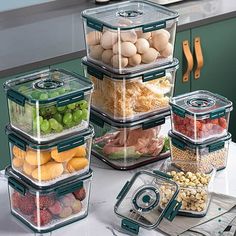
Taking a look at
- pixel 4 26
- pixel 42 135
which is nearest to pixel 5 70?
pixel 4 26

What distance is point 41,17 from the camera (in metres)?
3.59

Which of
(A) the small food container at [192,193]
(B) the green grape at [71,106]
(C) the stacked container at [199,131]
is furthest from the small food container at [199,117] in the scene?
(B) the green grape at [71,106]

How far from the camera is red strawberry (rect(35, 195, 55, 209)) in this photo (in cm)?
189

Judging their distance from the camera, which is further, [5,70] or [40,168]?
[5,70]

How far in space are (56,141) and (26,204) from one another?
20 cm

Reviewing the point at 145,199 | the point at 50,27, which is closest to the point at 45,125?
the point at 145,199

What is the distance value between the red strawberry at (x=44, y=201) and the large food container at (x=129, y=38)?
1.50 ft

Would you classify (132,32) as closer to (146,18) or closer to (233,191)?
(146,18)

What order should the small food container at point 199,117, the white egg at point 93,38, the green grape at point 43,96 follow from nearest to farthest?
the green grape at point 43,96
the small food container at point 199,117
the white egg at point 93,38

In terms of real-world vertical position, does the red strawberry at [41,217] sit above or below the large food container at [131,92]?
below

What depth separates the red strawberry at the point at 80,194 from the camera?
1.95m

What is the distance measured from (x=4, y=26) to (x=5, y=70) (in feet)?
1.93

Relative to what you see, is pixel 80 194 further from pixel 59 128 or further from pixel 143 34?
pixel 143 34

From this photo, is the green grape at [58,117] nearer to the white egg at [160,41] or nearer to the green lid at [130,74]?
the green lid at [130,74]
